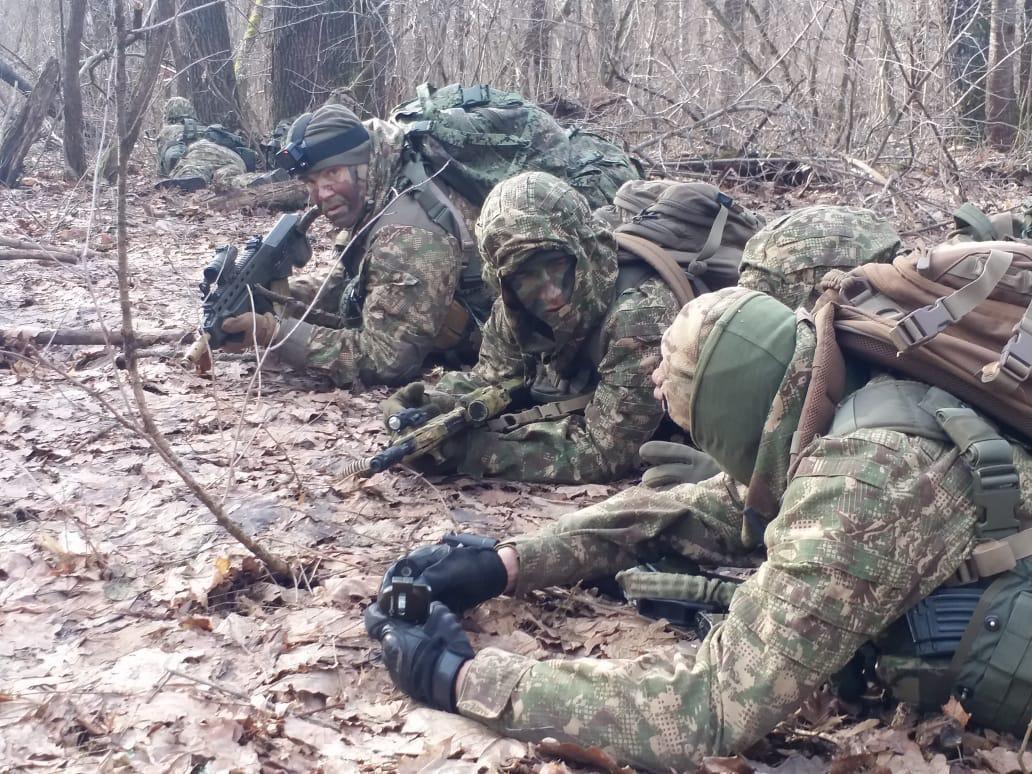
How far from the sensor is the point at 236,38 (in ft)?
56.4

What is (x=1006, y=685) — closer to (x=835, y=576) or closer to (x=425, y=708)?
(x=835, y=576)

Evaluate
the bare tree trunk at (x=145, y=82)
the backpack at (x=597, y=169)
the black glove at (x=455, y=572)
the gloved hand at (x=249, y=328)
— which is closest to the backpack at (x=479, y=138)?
the backpack at (x=597, y=169)

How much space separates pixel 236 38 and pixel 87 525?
15.0 m

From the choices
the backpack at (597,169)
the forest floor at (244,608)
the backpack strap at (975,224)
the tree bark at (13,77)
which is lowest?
the forest floor at (244,608)

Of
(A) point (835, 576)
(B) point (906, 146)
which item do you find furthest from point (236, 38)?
(A) point (835, 576)

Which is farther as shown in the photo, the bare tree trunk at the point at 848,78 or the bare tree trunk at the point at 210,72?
the bare tree trunk at the point at 210,72

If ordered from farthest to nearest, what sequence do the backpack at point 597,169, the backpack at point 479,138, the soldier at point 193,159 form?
the soldier at point 193,159, the backpack at point 597,169, the backpack at point 479,138

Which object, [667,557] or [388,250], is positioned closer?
[667,557]

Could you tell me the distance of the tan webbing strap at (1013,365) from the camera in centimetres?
217

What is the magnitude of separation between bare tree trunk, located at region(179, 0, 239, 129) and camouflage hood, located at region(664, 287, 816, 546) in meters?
11.7

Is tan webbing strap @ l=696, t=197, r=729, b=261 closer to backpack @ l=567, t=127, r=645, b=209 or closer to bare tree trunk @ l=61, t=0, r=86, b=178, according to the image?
backpack @ l=567, t=127, r=645, b=209

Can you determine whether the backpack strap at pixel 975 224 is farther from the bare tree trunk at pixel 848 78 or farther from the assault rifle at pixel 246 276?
the bare tree trunk at pixel 848 78

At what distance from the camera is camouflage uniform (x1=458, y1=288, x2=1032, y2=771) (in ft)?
7.17

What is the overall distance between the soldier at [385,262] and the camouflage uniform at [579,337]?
1.14m
